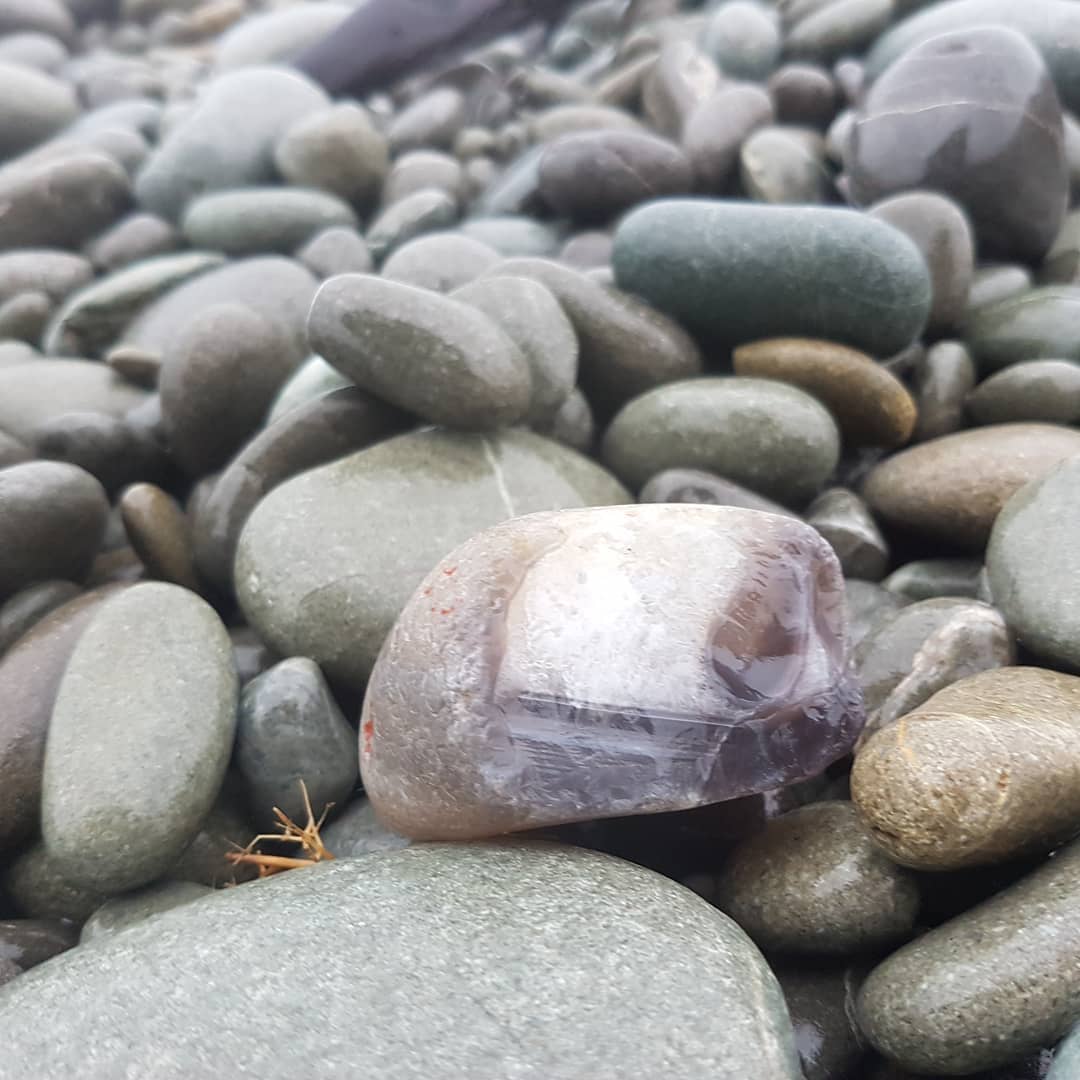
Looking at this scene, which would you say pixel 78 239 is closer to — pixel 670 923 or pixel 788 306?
pixel 788 306

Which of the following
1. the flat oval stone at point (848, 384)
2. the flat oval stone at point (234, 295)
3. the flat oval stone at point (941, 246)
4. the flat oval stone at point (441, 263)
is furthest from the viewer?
the flat oval stone at point (234, 295)

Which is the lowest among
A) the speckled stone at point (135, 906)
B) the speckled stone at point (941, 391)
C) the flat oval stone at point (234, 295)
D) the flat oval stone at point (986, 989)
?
the speckled stone at point (135, 906)

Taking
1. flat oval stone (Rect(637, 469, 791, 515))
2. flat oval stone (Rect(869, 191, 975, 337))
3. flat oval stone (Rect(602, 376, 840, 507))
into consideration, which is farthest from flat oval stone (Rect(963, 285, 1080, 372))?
flat oval stone (Rect(637, 469, 791, 515))

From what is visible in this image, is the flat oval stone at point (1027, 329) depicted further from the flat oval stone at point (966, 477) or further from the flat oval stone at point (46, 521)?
the flat oval stone at point (46, 521)

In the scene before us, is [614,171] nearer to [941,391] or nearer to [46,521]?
[941,391]

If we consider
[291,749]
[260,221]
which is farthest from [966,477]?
[260,221]

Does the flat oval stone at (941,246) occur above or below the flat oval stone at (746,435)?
above

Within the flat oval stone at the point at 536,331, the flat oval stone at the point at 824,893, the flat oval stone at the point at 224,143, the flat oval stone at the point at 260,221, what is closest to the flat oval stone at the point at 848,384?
the flat oval stone at the point at 536,331
